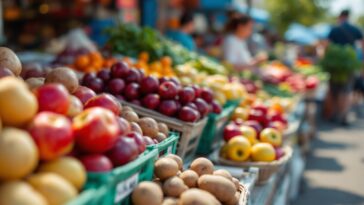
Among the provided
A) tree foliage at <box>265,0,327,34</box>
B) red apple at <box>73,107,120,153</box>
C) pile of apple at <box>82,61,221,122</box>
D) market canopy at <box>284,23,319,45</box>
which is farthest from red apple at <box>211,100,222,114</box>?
market canopy at <box>284,23,319,45</box>

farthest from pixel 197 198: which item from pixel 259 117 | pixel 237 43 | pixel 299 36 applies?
pixel 299 36

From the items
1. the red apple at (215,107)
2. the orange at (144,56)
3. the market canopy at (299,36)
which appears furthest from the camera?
the market canopy at (299,36)

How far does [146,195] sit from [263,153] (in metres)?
1.65

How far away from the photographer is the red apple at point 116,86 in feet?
10.4

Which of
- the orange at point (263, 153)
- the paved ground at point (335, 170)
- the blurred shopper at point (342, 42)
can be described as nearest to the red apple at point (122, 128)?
the orange at point (263, 153)

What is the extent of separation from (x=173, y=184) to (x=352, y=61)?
7866 mm

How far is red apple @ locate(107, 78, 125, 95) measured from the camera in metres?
3.16

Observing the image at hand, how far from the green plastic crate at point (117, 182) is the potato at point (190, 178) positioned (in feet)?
0.57

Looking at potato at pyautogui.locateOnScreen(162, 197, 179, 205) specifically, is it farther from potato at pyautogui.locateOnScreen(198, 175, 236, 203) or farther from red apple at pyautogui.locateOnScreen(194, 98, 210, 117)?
red apple at pyautogui.locateOnScreen(194, 98, 210, 117)

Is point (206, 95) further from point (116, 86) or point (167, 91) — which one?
point (116, 86)

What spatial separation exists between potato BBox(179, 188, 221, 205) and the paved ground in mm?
3485

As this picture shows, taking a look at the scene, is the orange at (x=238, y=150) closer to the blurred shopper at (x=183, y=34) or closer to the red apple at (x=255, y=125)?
the red apple at (x=255, y=125)

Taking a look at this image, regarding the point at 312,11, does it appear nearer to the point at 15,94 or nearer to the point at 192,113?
the point at 192,113

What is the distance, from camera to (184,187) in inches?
81.4
